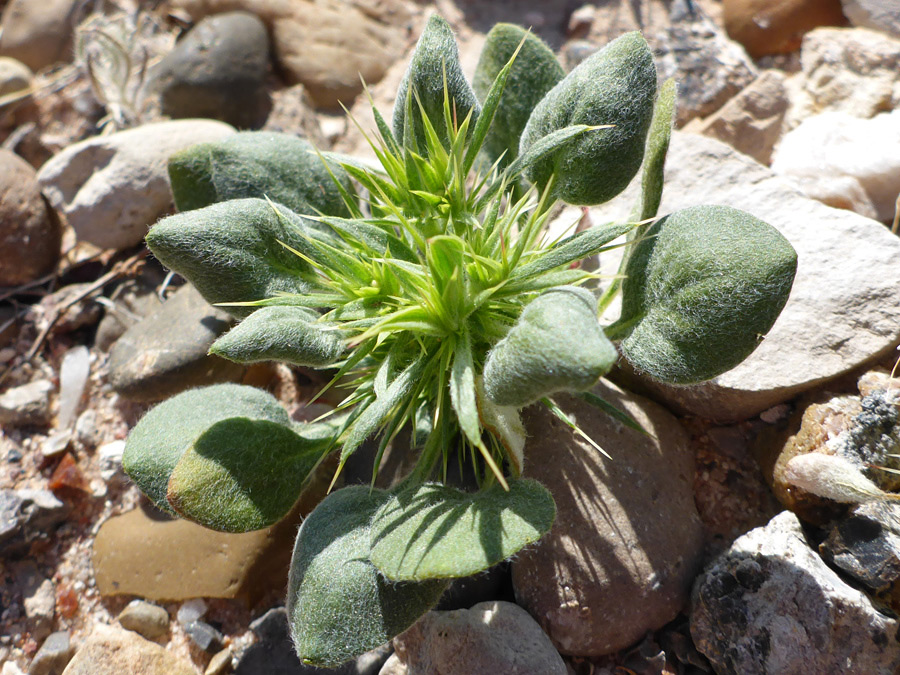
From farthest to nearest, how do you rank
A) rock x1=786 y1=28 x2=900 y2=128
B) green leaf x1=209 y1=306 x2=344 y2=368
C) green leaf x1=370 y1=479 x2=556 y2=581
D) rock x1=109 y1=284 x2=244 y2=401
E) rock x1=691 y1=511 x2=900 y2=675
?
rock x1=786 y1=28 x2=900 y2=128 → rock x1=109 y1=284 x2=244 y2=401 → rock x1=691 y1=511 x2=900 y2=675 → green leaf x1=209 y1=306 x2=344 y2=368 → green leaf x1=370 y1=479 x2=556 y2=581

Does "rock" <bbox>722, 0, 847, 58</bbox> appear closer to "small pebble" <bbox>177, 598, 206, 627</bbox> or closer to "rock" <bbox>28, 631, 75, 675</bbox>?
"small pebble" <bbox>177, 598, 206, 627</bbox>

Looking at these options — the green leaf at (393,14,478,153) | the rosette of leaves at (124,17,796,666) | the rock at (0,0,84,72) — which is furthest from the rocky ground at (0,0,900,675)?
the green leaf at (393,14,478,153)

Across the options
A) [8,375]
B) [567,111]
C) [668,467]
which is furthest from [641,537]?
[8,375]

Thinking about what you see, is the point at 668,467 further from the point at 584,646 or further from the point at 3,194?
the point at 3,194

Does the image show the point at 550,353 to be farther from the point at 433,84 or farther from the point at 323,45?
the point at 323,45

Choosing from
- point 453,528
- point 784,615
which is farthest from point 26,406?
point 784,615

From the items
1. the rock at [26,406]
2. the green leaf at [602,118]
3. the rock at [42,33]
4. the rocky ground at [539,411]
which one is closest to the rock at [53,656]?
the rocky ground at [539,411]

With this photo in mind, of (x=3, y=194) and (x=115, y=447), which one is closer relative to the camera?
(x=115, y=447)
